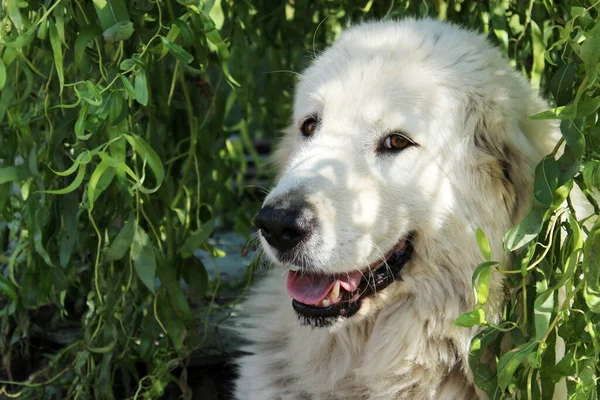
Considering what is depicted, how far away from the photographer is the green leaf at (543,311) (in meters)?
2.09

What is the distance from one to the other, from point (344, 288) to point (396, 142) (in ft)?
1.57

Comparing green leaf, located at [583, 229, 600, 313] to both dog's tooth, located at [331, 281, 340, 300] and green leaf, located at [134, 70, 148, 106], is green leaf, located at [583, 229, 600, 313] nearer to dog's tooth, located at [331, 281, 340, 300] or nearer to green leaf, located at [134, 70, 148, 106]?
dog's tooth, located at [331, 281, 340, 300]

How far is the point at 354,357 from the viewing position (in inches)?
114

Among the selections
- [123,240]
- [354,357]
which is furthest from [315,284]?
[123,240]

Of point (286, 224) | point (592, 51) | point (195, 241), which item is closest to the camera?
point (592, 51)

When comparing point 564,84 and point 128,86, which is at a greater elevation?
point 564,84

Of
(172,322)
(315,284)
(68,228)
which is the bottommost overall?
(172,322)

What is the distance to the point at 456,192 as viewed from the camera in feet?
8.86

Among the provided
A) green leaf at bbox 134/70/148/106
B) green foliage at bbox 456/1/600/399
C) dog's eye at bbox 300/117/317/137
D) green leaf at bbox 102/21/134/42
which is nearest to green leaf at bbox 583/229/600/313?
green foliage at bbox 456/1/600/399

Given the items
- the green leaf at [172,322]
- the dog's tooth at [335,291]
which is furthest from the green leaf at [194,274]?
the dog's tooth at [335,291]

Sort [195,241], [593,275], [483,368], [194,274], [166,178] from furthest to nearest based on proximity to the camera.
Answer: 1. [194,274]
2. [166,178]
3. [195,241]
4. [483,368]
5. [593,275]

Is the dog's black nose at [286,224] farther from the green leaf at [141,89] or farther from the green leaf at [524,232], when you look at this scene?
the green leaf at [524,232]

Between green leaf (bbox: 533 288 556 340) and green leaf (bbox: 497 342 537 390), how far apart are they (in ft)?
0.14

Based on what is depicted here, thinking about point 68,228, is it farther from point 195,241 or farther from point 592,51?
point 592,51
